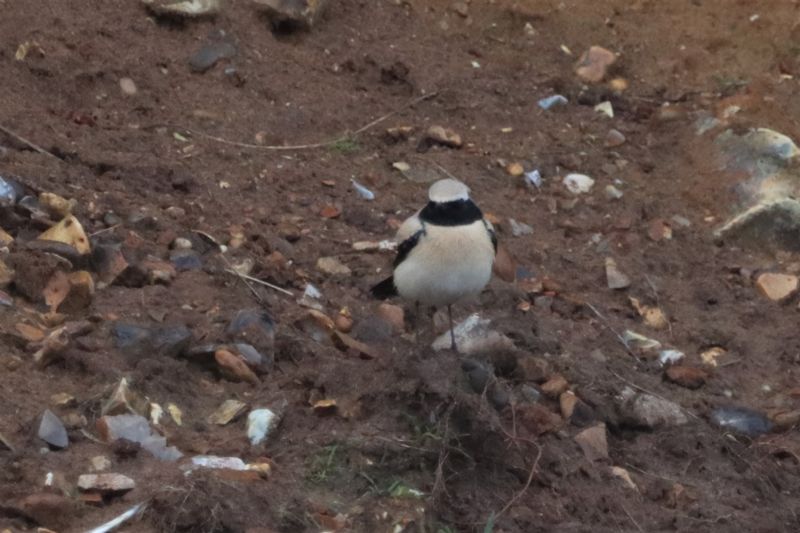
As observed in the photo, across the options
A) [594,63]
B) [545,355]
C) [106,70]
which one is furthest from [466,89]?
[545,355]

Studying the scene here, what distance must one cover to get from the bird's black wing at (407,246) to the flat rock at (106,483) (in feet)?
7.22

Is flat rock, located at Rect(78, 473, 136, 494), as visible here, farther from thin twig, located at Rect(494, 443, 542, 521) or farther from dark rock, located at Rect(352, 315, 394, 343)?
dark rock, located at Rect(352, 315, 394, 343)

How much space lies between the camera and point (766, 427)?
19.7 ft

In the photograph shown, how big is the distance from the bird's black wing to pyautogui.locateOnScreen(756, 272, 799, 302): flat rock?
7.87 feet

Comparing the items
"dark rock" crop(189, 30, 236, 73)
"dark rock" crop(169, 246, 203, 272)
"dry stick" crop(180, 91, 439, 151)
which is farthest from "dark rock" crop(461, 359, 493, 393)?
"dark rock" crop(189, 30, 236, 73)

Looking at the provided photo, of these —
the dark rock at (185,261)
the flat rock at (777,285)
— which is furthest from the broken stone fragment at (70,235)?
the flat rock at (777,285)

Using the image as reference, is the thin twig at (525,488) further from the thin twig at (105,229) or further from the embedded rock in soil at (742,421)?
the thin twig at (105,229)

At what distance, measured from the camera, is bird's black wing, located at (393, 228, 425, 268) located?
620 centimetres

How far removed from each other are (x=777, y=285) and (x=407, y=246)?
2.50 metres

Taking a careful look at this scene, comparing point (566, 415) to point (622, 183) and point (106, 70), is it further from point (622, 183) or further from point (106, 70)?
point (106, 70)

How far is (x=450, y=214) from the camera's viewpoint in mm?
6148

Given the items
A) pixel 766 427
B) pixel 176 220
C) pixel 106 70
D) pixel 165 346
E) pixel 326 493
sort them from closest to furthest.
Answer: pixel 326 493 → pixel 165 346 → pixel 766 427 → pixel 176 220 → pixel 106 70

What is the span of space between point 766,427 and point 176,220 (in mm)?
3152

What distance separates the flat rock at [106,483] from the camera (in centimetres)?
436
